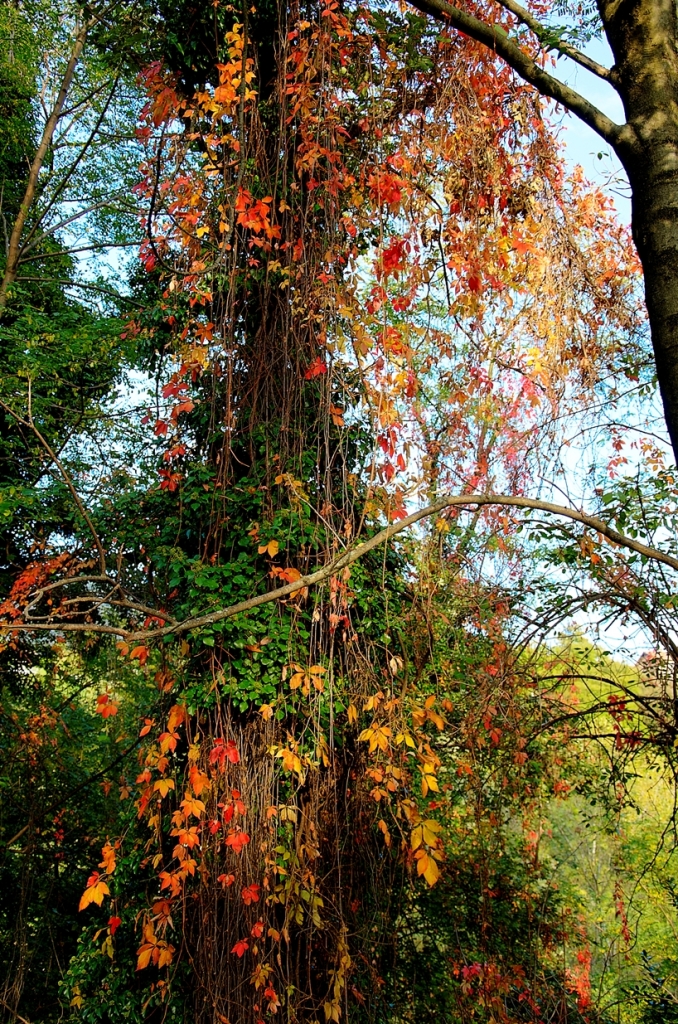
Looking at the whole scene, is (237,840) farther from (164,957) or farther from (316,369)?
(316,369)

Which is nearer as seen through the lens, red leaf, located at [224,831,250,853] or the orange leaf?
the orange leaf

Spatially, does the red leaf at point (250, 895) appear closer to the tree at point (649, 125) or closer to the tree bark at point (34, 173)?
the tree at point (649, 125)

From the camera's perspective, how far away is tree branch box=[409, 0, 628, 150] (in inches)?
90.8

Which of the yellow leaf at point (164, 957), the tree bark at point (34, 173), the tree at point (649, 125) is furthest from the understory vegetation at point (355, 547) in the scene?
the tree bark at point (34, 173)

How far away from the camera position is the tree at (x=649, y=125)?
2.09 m

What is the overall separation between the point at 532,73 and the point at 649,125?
0.53m

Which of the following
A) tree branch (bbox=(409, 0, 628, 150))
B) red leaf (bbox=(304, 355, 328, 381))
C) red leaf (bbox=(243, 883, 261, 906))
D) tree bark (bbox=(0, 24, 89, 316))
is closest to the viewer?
tree branch (bbox=(409, 0, 628, 150))

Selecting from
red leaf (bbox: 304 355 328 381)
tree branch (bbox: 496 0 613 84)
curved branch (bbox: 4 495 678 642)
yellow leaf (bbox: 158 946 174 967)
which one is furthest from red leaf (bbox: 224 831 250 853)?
tree branch (bbox: 496 0 613 84)

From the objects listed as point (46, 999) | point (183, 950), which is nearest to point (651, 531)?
point (183, 950)

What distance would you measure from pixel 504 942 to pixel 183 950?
2.12 metres

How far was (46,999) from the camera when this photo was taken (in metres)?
5.67

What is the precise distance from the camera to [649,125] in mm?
2221

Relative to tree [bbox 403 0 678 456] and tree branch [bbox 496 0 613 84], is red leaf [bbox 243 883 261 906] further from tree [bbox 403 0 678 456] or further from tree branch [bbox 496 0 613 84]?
tree branch [bbox 496 0 613 84]

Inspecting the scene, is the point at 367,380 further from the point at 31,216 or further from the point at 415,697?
the point at 31,216
